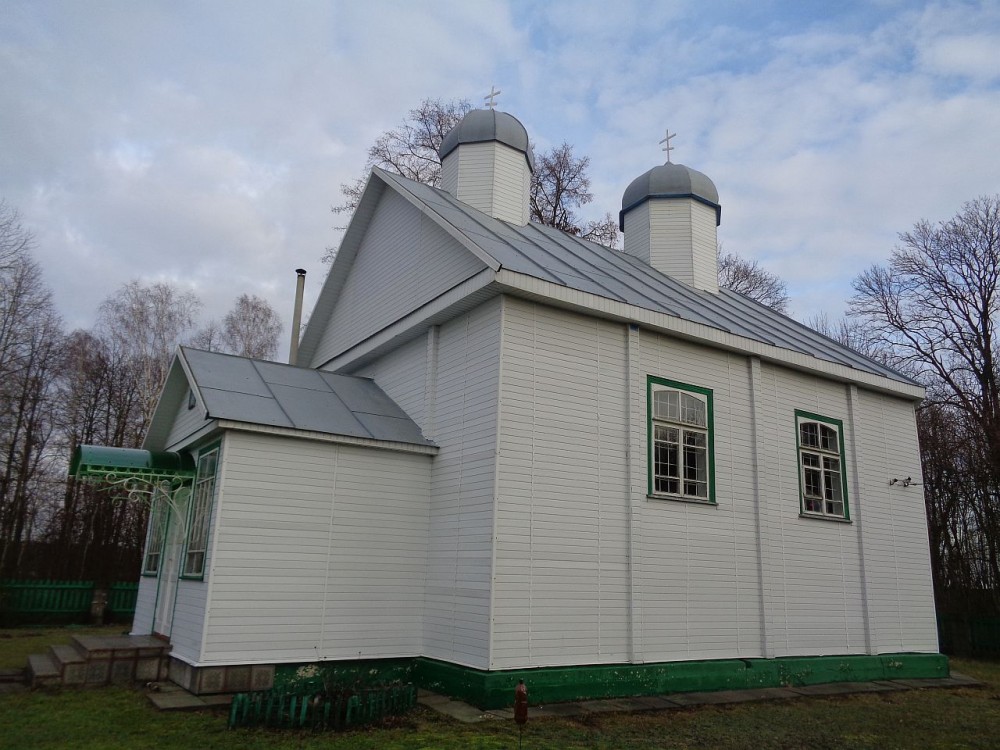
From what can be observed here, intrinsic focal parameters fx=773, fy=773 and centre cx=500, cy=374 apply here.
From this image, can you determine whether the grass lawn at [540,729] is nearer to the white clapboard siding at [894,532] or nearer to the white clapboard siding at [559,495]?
the white clapboard siding at [559,495]

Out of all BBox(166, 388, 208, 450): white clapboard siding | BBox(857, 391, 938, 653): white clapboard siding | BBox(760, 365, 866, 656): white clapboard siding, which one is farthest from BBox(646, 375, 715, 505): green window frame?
BBox(166, 388, 208, 450): white clapboard siding

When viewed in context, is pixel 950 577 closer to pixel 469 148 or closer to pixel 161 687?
pixel 469 148

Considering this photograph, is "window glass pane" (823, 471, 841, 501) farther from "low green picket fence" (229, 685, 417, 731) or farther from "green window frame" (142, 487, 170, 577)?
"green window frame" (142, 487, 170, 577)

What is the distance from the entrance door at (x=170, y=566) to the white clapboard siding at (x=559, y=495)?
472 centimetres

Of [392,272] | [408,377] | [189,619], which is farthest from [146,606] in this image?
[392,272]

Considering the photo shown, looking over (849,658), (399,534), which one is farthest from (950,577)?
(399,534)

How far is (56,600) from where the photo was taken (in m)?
19.0

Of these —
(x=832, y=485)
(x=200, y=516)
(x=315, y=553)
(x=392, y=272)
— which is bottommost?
(x=315, y=553)

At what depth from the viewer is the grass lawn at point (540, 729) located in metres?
7.05

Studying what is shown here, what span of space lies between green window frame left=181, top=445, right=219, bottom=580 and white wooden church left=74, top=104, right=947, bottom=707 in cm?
7

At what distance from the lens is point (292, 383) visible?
11320mm

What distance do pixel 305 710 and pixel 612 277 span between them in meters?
7.97

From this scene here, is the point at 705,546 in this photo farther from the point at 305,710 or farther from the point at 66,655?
the point at 66,655

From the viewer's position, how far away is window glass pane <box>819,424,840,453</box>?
13492 millimetres
